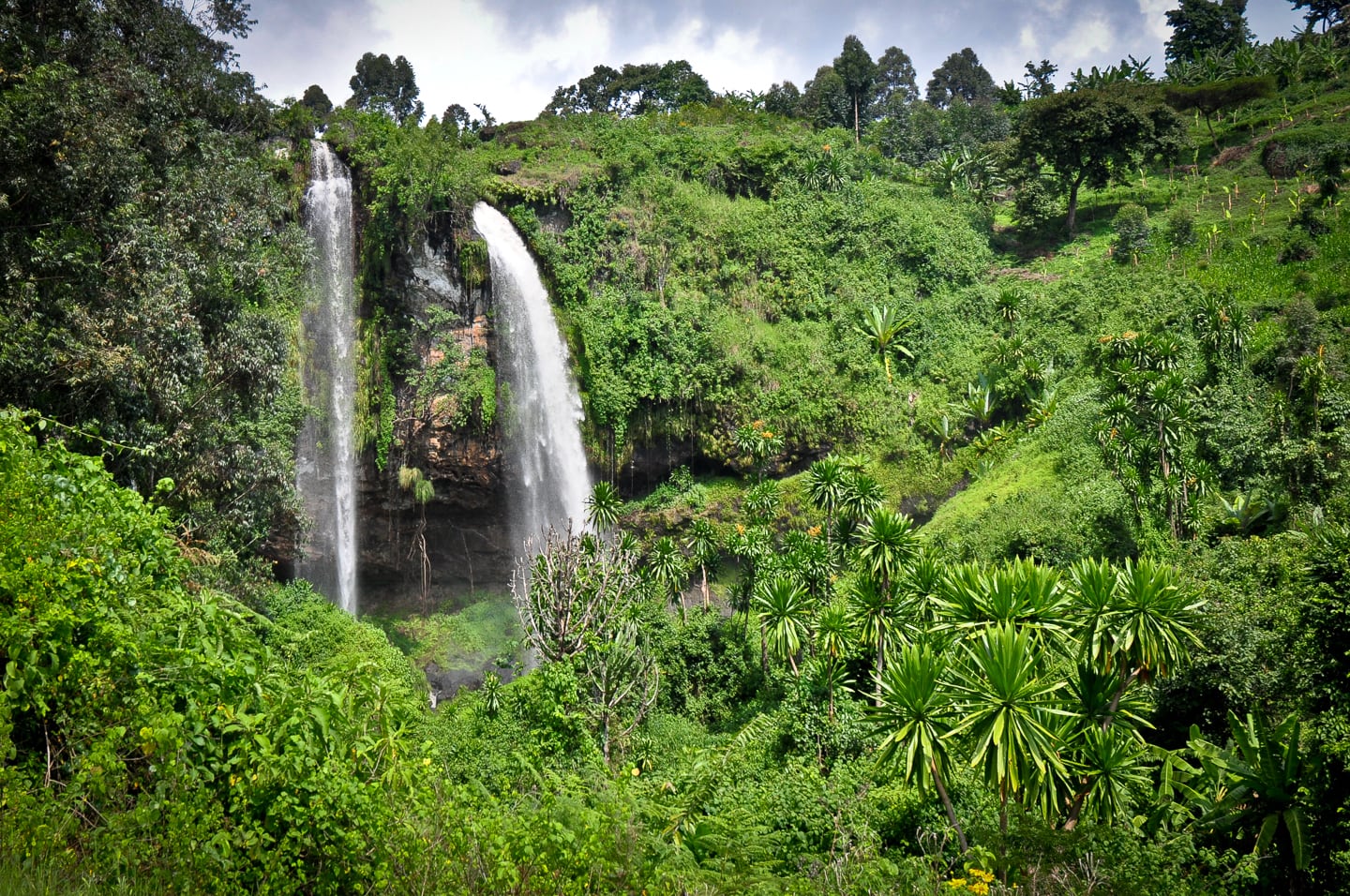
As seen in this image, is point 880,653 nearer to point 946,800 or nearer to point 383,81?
point 946,800

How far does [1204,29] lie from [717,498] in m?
50.0

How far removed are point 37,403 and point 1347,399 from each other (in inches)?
1171

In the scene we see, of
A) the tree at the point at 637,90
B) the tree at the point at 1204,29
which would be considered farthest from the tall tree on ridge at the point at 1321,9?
the tree at the point at 637,90

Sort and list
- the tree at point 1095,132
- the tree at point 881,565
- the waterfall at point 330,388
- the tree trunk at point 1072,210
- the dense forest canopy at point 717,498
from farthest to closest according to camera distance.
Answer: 1. the tree trunk at point 1072,210
2. the tree at point 1095,132
3. the waterfall at point 330,388
4. the tree at point 881,565
5. the dense forest canopy at point 717,498

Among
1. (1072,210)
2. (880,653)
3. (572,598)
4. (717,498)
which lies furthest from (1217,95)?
(572,598)

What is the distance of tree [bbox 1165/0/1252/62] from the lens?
59656 mm

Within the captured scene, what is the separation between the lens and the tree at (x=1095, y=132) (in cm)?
4122

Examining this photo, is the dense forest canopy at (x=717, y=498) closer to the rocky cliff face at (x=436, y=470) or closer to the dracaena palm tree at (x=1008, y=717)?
the dracaena palm tree at (x=1008, y=717)

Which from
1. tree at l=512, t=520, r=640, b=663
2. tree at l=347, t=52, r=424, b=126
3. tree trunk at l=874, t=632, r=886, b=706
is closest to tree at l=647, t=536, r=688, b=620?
tree at l=512, t=520, r=640, b=663

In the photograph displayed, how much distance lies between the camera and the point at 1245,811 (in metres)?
13.7

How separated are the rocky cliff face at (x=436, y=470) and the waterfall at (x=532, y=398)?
62 centimetres

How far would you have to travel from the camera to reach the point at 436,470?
110ft

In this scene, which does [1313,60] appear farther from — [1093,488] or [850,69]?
[1093,488]

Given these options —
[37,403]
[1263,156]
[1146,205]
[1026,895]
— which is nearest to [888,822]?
[1026,895]
